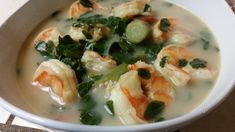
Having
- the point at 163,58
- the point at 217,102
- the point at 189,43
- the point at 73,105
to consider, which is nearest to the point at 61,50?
the point at 73,105

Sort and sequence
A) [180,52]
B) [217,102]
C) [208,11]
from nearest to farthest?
1. [217,102]
2. [180,52]
3. [208,11]

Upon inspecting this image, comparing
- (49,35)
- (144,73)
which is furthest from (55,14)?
(144,73)

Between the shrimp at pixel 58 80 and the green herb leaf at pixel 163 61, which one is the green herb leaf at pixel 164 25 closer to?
the green herb leaf at pixel 163 61

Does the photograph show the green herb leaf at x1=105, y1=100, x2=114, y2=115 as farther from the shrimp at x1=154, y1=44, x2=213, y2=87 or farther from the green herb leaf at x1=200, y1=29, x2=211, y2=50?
the green herb leaf at x1=200, y1=29, x2=211, y2=50

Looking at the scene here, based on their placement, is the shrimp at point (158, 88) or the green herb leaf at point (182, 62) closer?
the shrimp at point (158, 88)

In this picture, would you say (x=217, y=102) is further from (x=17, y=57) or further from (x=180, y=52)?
(x=17, y=57)

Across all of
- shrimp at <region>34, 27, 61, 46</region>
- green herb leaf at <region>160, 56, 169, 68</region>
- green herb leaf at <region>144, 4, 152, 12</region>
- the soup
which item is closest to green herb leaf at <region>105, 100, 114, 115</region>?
the soup

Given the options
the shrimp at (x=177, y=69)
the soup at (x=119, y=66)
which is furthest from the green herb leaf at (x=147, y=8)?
the shrimp at (x=177, y=69)
